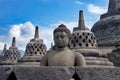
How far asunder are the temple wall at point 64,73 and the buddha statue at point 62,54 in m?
0.51

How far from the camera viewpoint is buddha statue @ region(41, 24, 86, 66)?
135 inches

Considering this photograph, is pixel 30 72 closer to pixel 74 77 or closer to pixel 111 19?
pixel 74 77

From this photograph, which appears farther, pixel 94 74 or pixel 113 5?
Answer: pixel 113 5

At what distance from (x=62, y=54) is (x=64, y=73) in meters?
0.67

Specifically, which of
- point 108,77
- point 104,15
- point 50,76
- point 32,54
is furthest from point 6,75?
point 104,15

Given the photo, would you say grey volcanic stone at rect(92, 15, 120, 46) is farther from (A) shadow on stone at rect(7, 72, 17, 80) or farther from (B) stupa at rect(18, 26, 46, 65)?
(A) shadow on stone at rect(7, 72, 17, 80)

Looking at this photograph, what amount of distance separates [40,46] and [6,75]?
11763 millimetres

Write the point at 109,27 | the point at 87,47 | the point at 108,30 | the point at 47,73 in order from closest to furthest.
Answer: the point at 47,73
the point at 87,47
the point at 108,30
the point at 109,27

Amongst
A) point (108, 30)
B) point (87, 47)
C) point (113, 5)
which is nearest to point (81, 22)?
point (87, 47)

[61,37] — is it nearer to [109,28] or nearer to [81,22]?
[81,22]

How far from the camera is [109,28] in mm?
20672

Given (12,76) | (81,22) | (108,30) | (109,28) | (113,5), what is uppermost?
(113,5)

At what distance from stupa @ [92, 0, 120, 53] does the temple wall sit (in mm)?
14982

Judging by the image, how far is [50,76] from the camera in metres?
2.82
